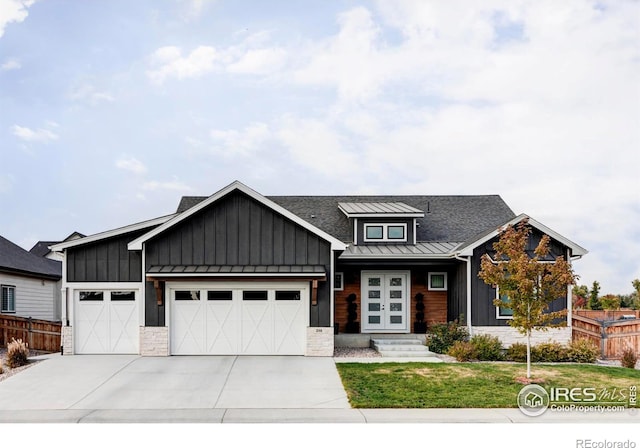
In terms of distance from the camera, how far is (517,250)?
528 inches

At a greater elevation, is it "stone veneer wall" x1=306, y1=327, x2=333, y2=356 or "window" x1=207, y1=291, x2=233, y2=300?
"window" x1=207, y1=291, x2=233, y2=300

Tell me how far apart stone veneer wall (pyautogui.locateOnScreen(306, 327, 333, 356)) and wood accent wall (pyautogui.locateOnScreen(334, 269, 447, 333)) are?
3658 millimetres

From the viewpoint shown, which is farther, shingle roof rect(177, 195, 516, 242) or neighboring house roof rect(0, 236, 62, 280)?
neighboring house roof rect(0, 236, 62, 280)

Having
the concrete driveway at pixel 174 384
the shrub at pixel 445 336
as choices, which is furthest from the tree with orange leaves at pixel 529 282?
the concrete driveway at pixel 174 384

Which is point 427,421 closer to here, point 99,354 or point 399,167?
point 99,354

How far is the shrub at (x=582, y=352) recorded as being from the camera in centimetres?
1662

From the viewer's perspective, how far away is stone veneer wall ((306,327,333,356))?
1656 centimetres

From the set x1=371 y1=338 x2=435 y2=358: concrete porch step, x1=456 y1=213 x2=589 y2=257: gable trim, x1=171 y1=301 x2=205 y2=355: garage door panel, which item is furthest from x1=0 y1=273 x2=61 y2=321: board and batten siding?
x1=456 y1=213 x2=589 y2=257: gable trim

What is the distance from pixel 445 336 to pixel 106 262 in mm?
10956

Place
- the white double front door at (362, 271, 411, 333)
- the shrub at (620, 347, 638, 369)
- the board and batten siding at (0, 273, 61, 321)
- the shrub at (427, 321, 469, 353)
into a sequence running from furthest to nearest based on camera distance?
1. the board and batten siding at (0, 273, 61, 321)
2. the white double front door at (362, 271, 411, 333)
3. the shrub at (427, 321, 469, 353)
4. the shrub at (620, 347, 638, 369)

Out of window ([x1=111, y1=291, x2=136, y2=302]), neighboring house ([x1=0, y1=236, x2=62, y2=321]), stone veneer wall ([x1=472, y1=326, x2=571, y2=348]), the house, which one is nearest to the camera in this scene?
the house

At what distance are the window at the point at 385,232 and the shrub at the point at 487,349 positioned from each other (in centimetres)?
544

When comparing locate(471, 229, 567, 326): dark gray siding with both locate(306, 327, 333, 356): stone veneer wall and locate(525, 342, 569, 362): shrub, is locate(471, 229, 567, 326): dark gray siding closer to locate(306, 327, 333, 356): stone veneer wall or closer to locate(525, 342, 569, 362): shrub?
locate(525, 342, 569, 362): shrub

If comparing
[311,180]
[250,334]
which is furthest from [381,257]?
[311,180]
